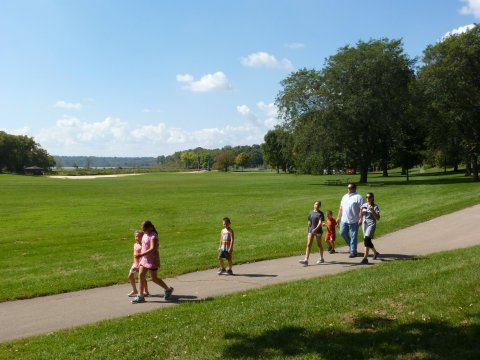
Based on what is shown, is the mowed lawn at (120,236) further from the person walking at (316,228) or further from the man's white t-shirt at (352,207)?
the man's white t-shirt at (352,207)

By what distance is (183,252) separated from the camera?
1606 cm

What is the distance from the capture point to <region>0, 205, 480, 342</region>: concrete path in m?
9.04

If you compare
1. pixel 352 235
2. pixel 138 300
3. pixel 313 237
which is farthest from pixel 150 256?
pixel 352 235

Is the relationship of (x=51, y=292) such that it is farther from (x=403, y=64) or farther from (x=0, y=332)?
(x=403, y=64)

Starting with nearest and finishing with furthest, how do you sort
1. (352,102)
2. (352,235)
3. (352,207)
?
(352,235)
(352,207)
(352,102)

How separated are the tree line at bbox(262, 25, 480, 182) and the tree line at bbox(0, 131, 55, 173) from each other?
110826 millimetres

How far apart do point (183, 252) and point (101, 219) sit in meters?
13.9

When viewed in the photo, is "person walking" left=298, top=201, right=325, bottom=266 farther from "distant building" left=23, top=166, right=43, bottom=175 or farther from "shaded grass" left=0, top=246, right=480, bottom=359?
"distant building" left=23, top=166, right=43, bottom=175

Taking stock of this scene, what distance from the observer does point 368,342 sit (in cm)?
623

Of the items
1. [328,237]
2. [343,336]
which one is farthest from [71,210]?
[343,336]

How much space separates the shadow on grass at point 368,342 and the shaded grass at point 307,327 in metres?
0.01

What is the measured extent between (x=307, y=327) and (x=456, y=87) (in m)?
50.4

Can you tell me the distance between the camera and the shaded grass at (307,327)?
20.1 feet

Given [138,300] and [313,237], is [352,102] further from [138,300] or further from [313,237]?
[138,300]
